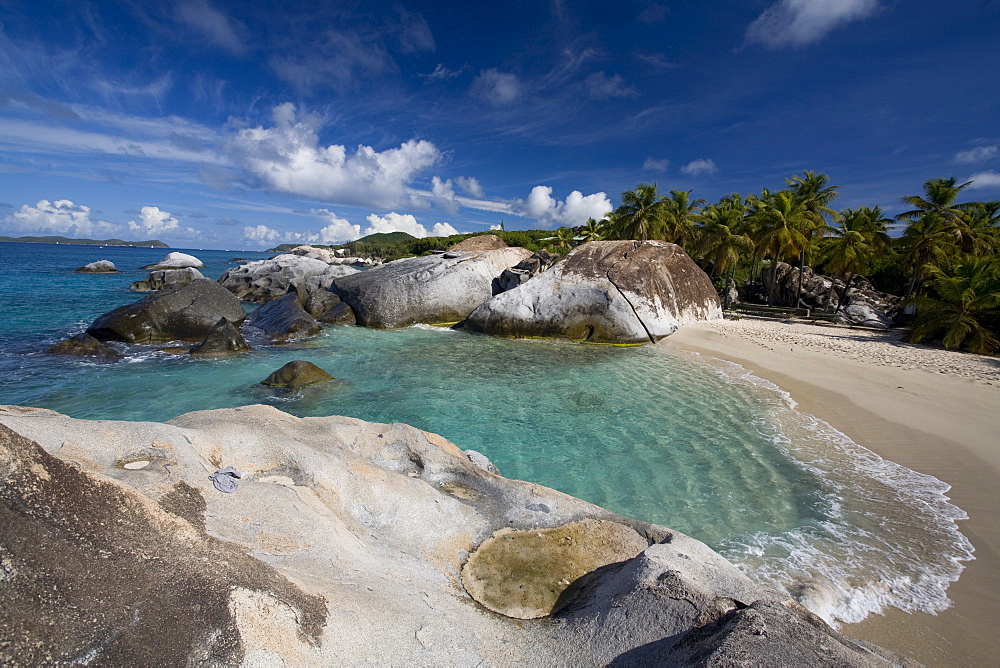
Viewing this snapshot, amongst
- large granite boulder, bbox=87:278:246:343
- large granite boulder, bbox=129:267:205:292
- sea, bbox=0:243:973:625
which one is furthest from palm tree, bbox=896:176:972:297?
large granite boulder, bbox=129:267:205:292

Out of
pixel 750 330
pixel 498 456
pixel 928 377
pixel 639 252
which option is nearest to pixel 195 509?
pixel 498 456

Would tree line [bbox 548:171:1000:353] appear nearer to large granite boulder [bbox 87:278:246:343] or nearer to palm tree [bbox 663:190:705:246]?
palm tree [bbox 663:190:705:246]

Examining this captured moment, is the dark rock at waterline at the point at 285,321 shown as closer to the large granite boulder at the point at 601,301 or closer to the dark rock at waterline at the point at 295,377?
the dark rock at waterline at the point at 295,377

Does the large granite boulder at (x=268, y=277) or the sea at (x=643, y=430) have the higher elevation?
the large granite boulder at (x=268, y=277)

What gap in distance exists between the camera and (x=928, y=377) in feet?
34.9

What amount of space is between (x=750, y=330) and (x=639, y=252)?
19.4ft

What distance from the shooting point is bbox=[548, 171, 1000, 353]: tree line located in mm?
23641

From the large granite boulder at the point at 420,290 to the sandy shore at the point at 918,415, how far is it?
848cm

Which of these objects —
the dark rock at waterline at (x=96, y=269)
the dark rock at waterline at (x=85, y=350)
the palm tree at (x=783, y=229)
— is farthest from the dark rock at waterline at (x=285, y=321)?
the dark rock at waterline at (x=96, y=269)

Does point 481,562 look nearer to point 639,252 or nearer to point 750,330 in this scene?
point 639,252

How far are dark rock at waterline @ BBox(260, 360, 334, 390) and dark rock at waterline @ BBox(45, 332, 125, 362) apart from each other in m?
5.17

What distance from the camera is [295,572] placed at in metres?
2.26

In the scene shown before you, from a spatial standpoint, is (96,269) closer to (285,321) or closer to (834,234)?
(285,321)

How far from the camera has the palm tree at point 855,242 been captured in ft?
77.2
